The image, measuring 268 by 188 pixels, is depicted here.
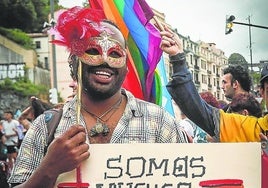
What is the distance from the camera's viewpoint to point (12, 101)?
35344 mm

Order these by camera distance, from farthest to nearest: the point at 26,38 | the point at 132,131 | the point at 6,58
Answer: the point at 26,38
the point at 6,58
the point at 132,131

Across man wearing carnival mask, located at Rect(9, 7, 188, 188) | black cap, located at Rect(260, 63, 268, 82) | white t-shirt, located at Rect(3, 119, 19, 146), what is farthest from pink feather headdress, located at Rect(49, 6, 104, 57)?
white t-shirt, located at Rect(3, 119, 19, 146)

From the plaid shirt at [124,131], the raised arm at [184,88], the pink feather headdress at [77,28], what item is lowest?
the plaid shirt at [124,131]

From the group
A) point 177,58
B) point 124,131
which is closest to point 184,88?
point 177,58

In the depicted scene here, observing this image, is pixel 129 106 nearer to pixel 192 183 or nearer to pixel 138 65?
pixel 192 183

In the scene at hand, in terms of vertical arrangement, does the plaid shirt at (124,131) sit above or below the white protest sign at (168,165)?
above

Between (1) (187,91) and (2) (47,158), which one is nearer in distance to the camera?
(2) (47,158)

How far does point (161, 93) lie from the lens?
5051 mm

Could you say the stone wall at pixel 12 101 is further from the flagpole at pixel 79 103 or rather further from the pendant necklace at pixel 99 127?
the flagpole at pixel 79 103

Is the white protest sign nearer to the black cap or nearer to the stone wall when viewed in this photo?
the black cap

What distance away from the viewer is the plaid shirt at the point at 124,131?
8.00 ft

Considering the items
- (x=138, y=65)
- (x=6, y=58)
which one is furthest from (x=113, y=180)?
(x=6, y=58)

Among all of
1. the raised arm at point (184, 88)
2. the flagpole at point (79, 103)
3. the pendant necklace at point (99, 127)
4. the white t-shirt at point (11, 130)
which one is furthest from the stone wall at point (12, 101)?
the flagpole at point (79, 103)

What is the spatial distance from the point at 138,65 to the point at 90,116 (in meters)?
2.46
